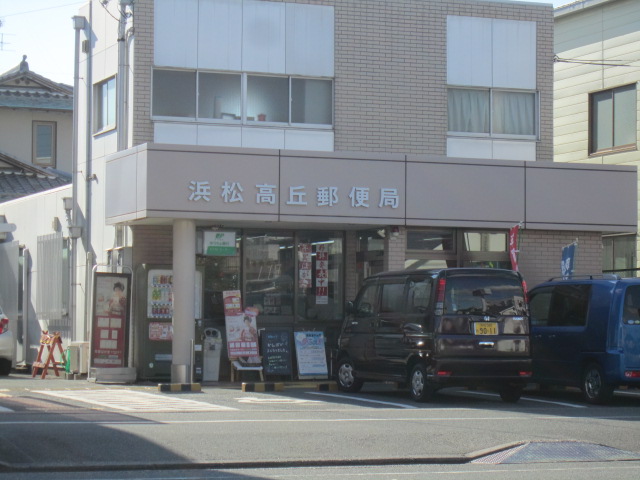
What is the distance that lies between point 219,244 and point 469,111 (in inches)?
240

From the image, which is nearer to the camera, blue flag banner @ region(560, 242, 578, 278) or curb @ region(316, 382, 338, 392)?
curb @ region(316, 382, 338, 392)

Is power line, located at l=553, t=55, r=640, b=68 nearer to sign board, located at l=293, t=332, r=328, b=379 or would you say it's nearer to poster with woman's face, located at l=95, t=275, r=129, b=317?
sign board, located at l=293, t=332, r=328, b=379

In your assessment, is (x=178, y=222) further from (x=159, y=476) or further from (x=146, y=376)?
(x=159, y=476)

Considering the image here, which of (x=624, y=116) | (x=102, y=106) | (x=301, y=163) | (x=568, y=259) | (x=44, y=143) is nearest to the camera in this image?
(x=301, y=163)

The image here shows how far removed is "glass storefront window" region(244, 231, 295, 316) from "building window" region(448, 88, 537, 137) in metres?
4.28

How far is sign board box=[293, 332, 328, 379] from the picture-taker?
19853 mm

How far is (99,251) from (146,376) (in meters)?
3.18

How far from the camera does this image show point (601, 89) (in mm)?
29188

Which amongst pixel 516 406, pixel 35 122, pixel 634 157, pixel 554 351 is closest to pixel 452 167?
pixel 554 351

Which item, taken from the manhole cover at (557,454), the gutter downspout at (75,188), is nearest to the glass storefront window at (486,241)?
the gutter downspout at (75,188)

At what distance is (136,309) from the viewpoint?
794 inches

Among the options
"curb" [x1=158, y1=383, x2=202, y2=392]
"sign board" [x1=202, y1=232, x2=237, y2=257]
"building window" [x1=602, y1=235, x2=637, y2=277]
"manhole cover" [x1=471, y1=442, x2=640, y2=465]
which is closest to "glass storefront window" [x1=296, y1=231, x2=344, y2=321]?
"sign board" [x1=202, y1=232, x2=237, y2=257]

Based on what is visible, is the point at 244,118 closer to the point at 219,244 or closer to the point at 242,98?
the point at 242,98

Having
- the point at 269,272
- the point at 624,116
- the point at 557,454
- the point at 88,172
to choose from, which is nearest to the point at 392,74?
the point at 269,272
